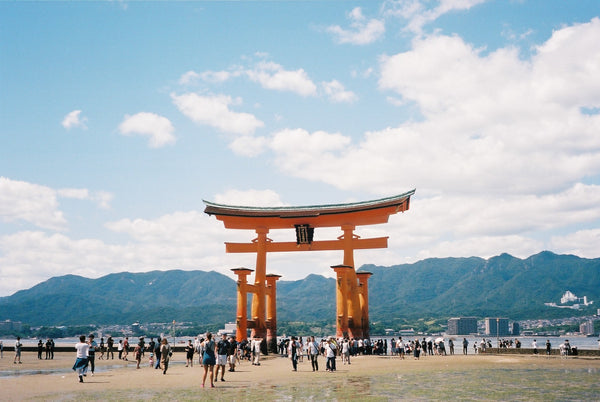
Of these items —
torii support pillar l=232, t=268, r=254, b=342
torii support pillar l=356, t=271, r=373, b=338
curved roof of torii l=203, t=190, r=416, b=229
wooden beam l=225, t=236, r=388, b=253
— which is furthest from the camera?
torii support pillar l=356, t=271, r=373, b=338

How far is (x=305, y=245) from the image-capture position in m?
38.7

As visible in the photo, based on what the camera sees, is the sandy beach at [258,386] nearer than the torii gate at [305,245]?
Yes

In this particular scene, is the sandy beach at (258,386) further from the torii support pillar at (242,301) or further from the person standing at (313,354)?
the torii support pillar at (242,301)

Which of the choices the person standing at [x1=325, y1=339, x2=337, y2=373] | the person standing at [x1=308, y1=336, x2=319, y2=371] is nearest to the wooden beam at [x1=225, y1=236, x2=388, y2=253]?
the person standing at [x1=308, y1=336, x2=319, y2=371]

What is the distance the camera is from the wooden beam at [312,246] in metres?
37.7

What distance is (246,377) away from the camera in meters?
18.6

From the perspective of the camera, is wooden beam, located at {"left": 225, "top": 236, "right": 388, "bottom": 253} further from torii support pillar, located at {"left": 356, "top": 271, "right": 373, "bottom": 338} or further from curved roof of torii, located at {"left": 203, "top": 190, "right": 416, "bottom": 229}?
torii support pillar, located at {"left": 356, "top": 271, "right": 373, "bottom": 338}

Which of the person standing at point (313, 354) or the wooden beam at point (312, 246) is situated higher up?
the wooden beam at point (312, 246)

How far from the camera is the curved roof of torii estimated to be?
3591cm

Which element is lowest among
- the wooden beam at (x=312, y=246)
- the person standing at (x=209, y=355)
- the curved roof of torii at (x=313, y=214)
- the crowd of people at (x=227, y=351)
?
the crowd of people at (x=227, y=351)

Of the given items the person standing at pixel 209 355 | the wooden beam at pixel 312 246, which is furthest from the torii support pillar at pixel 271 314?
the person standing at pixel 209 355

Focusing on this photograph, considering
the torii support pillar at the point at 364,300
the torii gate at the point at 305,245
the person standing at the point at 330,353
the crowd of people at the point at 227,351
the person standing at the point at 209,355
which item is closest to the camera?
the person standing at the point at 209,355

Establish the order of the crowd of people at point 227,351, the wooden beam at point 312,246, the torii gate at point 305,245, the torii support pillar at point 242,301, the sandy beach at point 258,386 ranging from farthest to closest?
the wooden beam at point 312,246 → the torii support pillar at point 242,301 → the torii gate at point 305,245 → the crowd of people at point 227,351 → the sandy beach at point 258,386

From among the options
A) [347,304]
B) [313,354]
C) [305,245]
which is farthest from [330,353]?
[305,245]
